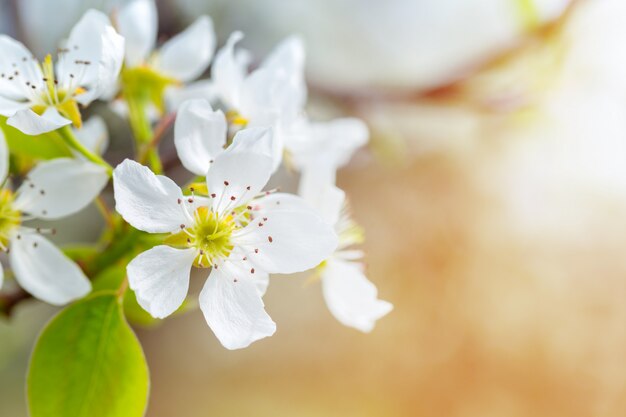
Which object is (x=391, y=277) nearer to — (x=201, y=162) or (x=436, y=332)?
(x=436, y=332)

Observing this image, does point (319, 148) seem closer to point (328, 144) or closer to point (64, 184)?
point (328, 144)

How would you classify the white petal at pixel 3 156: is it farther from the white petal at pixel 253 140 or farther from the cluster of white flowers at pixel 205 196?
the white petal at pixel 253 140

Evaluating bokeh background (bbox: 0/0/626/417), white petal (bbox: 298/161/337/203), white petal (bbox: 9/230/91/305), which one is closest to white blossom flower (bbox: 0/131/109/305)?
white petal (bbox: 9/230/91/305)

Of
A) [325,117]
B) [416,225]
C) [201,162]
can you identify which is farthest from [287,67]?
[416,225]

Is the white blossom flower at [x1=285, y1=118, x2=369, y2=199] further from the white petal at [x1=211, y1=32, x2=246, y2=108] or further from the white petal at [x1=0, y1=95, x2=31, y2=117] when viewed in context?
the white petal at [x1=0, y1=95, x2=31, y2=117]

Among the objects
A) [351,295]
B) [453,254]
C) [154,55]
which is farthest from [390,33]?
[351,295]
